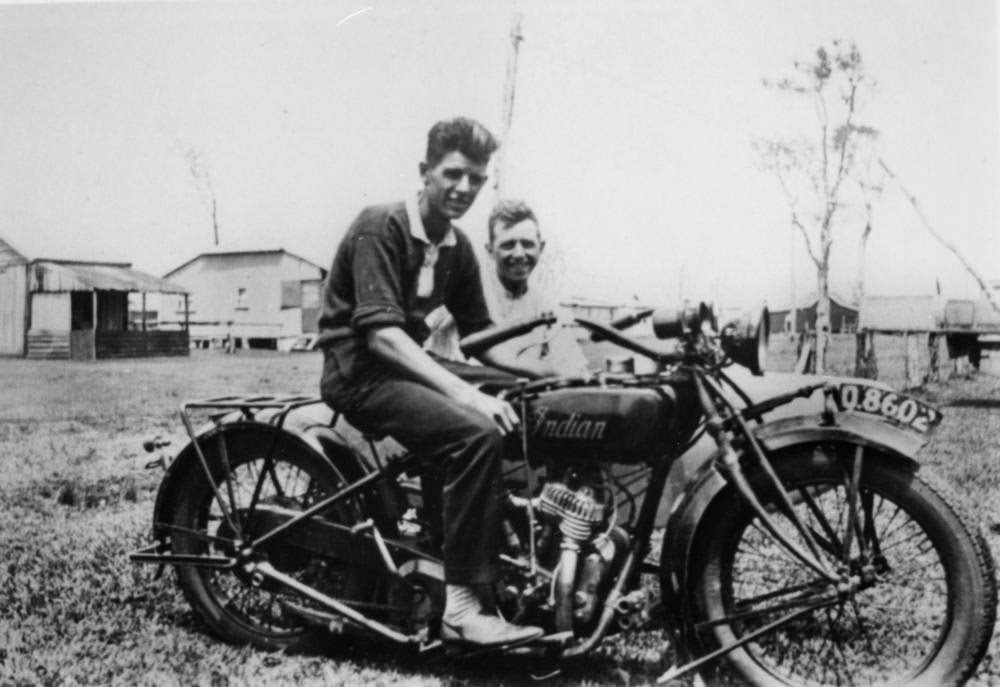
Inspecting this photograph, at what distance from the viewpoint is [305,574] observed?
3.08 metres

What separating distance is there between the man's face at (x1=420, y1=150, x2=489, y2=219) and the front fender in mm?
1146

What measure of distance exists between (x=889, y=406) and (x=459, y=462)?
123cm

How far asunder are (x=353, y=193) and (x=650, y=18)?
1.37 m

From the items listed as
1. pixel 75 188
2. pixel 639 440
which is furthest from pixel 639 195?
pixel 75 188

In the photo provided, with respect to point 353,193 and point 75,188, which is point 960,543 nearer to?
point 353,193

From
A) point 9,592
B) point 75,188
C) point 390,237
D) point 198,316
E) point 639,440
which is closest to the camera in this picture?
point 639,440

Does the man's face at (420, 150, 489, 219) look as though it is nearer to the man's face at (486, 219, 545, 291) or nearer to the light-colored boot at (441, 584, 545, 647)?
the man's face at (486, 219, 545, 291)

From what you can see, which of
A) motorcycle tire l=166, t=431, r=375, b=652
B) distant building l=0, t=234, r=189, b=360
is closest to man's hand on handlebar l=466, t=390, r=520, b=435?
motorcycle tire l=166, t=431, r=375, b=652

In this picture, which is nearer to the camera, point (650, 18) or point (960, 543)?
point (960, 543)

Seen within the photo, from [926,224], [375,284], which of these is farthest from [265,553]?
[926,224]

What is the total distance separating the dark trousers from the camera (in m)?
2.57

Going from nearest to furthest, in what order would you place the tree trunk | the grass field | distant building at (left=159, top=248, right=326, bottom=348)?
the grass field → the tree trunk → distant building at (left=159, top=248, right=326, bottom=348)

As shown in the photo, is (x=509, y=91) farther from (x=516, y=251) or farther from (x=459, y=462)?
(x=459, y=462)

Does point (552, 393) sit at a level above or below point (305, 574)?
above
